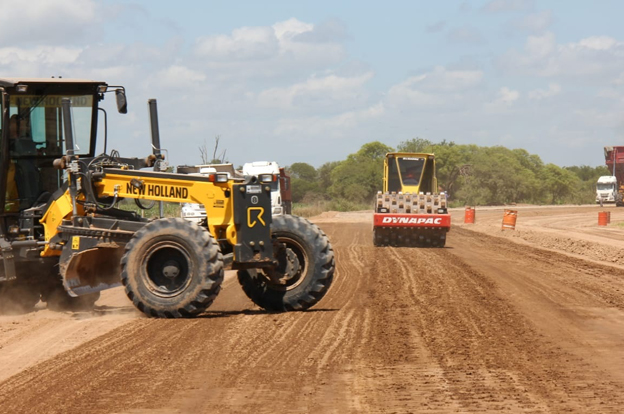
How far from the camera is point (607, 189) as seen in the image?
68.8m

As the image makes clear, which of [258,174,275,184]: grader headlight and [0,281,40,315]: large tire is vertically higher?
[258,174,275,184]: grader headlight

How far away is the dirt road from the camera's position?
21.3ft

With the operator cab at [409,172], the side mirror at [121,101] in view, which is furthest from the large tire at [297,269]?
the operator cab at [409,172]

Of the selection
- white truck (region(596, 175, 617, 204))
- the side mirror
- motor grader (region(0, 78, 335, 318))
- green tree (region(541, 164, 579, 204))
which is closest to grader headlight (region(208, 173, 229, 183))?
motor grader (region(0, 78, 335, 318))

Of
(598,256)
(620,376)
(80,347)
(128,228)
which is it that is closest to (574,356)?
(620,376)

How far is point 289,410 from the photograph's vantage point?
6.20 m

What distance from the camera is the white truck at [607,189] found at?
6794 cm

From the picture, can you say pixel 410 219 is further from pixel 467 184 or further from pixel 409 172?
pixel 467 184

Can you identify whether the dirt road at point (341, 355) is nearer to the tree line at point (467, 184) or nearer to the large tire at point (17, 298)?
the large tire at point (17, 298)

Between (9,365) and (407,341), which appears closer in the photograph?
(9,365)

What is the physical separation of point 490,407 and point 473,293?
24.4ft

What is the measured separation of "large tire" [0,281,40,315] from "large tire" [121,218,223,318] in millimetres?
2659

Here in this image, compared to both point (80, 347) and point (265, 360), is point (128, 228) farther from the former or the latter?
point (265, 360)

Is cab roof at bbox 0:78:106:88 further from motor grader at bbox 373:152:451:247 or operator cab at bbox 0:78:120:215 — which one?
motor grader at bbox 373:152:451:247
